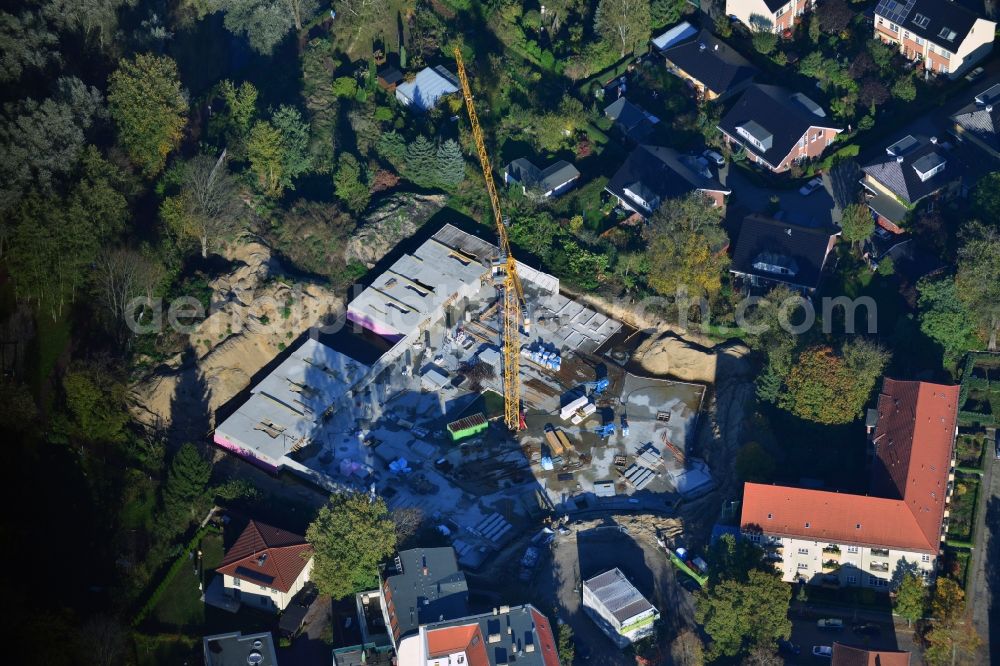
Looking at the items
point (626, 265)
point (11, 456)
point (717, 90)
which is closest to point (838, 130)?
point (717, 90)

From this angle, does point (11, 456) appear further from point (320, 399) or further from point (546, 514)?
point (546, 514)

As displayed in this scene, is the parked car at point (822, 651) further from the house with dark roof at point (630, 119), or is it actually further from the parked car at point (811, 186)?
the house with dark roof at point (630, 119)

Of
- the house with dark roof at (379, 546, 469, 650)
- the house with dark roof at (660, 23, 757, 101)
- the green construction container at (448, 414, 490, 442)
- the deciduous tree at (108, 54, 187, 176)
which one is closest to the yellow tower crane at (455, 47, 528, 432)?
the green construction container at (448, 414, 490, 442)

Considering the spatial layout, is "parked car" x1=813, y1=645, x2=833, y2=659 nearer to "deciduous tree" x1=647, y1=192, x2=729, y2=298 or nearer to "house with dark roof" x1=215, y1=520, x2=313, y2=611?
"deciduous tree" x1=647, y1=192, x2=729, y2=298

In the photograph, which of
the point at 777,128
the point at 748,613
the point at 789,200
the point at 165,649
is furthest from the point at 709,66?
the point at 165,649

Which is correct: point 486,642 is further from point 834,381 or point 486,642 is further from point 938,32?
point 938,32

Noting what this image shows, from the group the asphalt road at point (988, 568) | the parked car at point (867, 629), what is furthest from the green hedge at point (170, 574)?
the asphalt road at point (988, 568)

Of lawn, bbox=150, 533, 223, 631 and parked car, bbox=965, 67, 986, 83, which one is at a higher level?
parked car, bbox=965, 67, 986, 83
